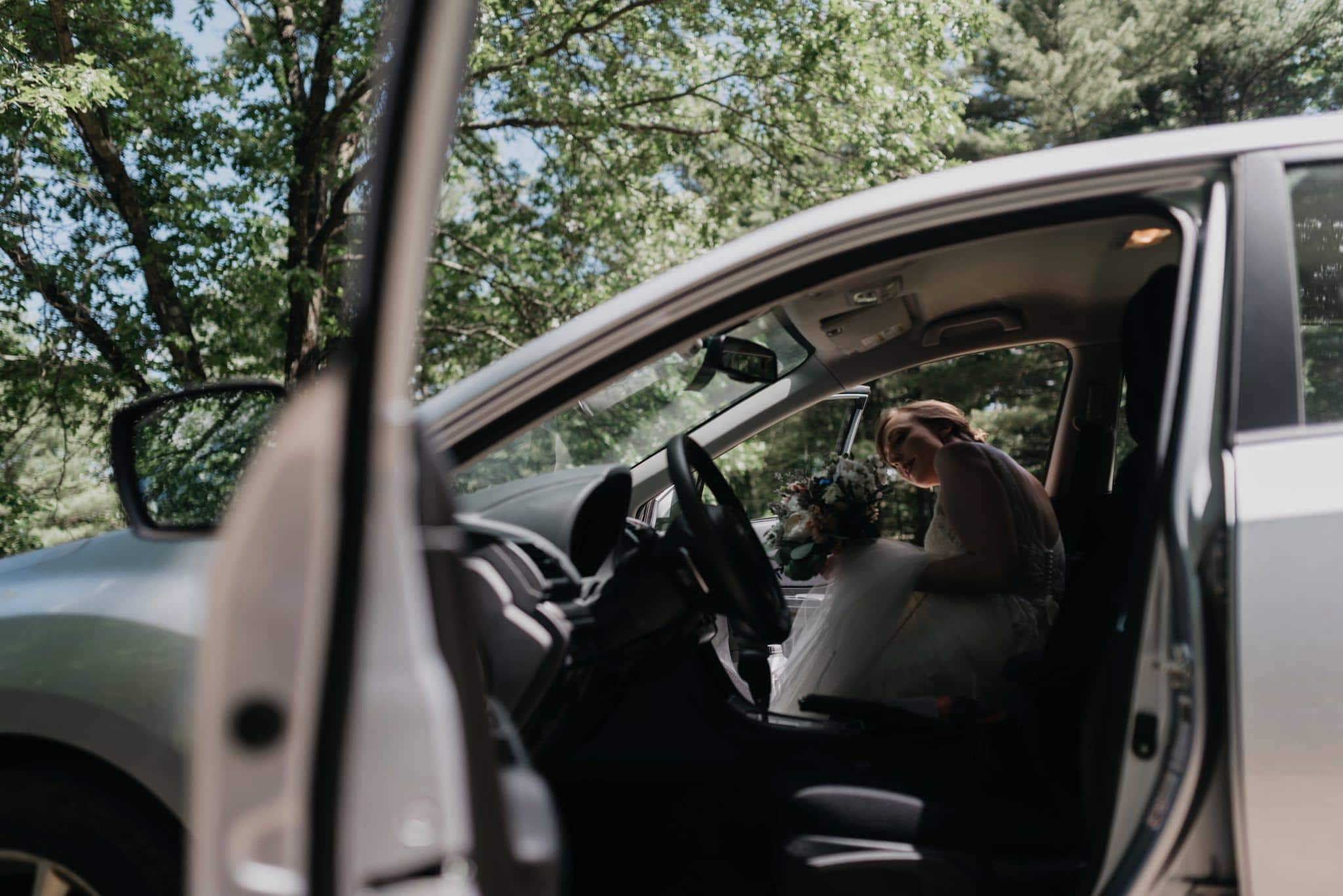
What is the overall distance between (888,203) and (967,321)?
151 centimetres

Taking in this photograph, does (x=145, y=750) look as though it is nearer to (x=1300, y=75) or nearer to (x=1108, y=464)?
(x=1108, y=464)

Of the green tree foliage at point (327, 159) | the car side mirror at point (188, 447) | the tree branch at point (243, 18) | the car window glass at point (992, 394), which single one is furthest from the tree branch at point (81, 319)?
the car window glass at point (992, 394)

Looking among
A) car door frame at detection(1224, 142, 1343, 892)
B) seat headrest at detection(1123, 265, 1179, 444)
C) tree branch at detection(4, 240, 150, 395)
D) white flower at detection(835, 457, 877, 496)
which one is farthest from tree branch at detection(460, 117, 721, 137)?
car door frame at detection(1224, 142, 1343, 892)

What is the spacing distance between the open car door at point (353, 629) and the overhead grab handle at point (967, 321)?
2238 millimetres

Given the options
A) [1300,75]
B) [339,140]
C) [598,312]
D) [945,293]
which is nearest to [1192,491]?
[598,312]

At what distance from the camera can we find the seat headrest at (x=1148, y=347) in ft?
6.79

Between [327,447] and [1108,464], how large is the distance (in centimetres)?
290

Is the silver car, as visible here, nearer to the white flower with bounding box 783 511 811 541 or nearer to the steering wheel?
the steering wheel

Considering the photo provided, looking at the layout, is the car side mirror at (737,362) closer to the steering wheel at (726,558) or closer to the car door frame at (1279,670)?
the steering wheel at (726,558)

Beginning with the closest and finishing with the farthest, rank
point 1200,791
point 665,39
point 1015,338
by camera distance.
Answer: point 1200,791 → point 1015,338 → point 665,39

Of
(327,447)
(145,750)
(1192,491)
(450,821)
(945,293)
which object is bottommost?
(450,821)

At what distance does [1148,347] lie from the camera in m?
2.16

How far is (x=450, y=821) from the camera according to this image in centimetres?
96

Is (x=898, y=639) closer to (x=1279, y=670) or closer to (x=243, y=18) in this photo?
(x=1279, y=670)
